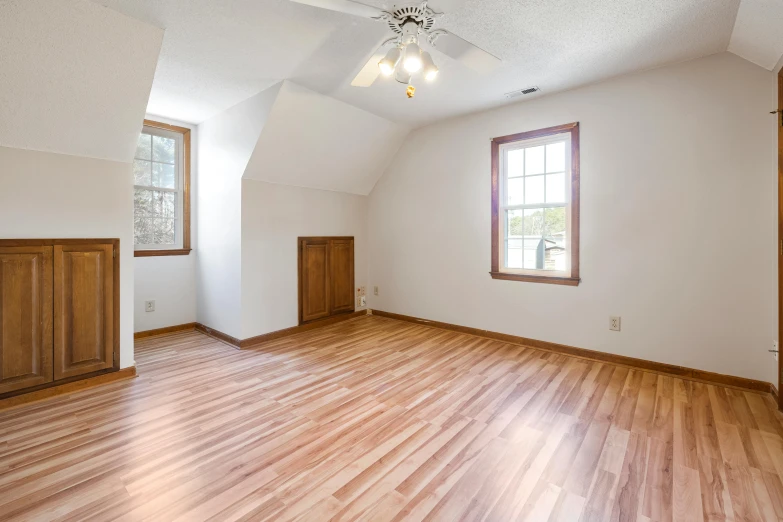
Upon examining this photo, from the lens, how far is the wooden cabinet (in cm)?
427

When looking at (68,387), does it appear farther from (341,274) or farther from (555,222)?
(555,222)

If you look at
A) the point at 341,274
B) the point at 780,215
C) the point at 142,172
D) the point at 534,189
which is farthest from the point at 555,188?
the point at 142,172

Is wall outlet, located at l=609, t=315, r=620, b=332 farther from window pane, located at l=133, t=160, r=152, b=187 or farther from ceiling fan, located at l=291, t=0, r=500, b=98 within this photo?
window pane, located at l=133, t=160, r=152, b=187

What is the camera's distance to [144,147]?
13.1 feet

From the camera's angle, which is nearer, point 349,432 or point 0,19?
point 0,19

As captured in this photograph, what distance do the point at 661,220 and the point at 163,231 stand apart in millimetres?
5203

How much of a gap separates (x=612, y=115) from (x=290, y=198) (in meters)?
3.40

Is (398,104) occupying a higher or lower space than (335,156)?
higher

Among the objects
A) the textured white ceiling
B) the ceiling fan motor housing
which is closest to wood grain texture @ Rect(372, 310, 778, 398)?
the textured white ceiling

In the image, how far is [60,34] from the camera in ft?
6.63

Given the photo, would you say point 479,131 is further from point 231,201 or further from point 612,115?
point 231,201

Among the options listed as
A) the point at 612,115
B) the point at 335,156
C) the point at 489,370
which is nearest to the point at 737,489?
the point at 489,370

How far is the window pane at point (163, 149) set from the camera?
4.08m

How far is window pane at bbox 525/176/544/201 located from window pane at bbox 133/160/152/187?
4297mm
